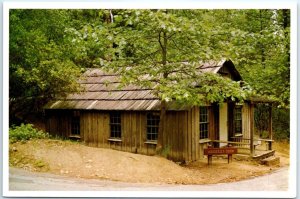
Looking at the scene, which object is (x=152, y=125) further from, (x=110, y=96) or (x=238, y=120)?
(x=238, y=120)

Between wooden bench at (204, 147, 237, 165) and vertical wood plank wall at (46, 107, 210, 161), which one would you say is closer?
wooden bench at (204, 147, 237, 165)

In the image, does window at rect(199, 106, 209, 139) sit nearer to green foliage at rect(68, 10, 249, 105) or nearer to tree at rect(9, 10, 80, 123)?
green foliage at rect(68, 10, 249, 105)

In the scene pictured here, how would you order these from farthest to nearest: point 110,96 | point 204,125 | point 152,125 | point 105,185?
point 204,125, point 110,96, point 152,125, point 105,185

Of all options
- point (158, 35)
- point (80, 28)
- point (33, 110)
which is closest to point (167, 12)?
point (158, 35)

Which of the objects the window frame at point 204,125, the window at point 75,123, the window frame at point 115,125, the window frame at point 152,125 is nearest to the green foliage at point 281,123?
the window frame at point 204,125

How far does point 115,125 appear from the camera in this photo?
9250 mm

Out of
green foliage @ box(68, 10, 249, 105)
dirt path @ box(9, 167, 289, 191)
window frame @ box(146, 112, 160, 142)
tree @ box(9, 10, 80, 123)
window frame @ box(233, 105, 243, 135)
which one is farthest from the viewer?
window frame @ box(233, 105, 243, 135)

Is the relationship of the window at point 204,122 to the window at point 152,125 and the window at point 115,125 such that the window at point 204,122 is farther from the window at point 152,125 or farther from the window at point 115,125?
the window at point 115,125

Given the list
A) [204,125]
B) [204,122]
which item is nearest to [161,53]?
[204,122]

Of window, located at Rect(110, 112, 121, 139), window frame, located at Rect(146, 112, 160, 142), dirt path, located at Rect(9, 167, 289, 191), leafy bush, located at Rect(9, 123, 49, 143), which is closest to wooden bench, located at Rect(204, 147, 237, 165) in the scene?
window frame, located at Rect(146, 112, 160, 142)

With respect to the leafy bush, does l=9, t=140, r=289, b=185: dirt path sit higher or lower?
lower

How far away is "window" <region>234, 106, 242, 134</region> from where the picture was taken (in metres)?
10.2

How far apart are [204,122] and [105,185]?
3.33m

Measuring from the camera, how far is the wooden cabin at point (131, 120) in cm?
853
